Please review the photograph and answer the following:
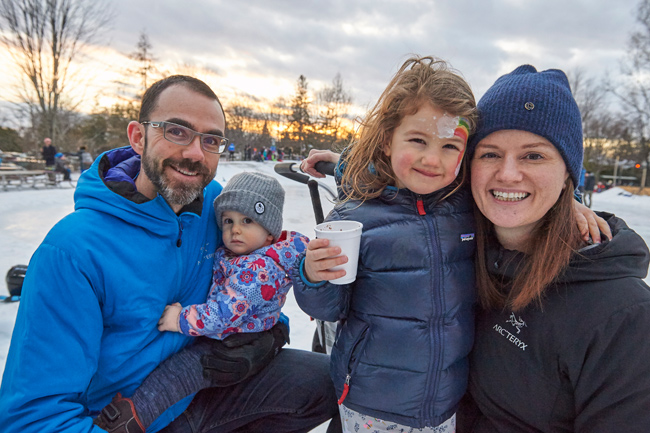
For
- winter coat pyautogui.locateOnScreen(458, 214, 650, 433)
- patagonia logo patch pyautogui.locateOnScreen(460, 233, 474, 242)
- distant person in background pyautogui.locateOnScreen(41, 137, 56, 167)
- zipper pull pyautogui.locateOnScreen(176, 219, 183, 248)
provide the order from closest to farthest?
winter coat pyautogui.locateOnScreen(458, 214, 650, 433) < patagonia logo patch pyautogui.locateOnScreen(460, 233, 474, 242) < zipper pull pyautogui.locateOnScreen(176, 219, 183, 248) < distant person in background pyautogui.locateOnScreen(41, 137, 56, 167)

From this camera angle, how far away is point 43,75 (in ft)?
62.4

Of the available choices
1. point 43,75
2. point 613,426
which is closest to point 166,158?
point 613,426

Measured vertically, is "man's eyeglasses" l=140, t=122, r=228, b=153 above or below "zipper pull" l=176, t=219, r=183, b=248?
above

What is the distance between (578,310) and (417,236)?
0.64m

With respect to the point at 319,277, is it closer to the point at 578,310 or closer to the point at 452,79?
the point at 578,310

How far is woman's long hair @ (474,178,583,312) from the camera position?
4.52 feet

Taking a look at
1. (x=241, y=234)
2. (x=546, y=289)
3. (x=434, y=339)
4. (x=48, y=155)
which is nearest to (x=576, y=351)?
(x=546, y=289)

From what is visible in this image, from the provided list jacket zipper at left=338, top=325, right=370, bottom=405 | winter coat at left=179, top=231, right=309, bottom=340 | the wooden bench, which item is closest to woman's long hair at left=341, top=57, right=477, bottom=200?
winter coat at left=179, top=231, right=309, bottom=340

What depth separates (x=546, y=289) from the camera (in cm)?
143

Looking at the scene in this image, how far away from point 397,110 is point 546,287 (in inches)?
38.9

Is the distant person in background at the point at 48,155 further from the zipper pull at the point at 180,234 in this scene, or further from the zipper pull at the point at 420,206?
the zipper pull at the point at 420,206

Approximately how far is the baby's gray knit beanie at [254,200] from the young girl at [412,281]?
506mm

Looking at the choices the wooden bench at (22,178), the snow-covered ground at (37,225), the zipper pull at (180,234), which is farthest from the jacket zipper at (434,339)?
the wooden bench at (22,178)

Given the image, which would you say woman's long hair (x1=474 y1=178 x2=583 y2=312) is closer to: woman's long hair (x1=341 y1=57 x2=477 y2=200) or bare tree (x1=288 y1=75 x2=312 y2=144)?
woman's long hair (x1=341 y1=57 x2=477 y2=200)
